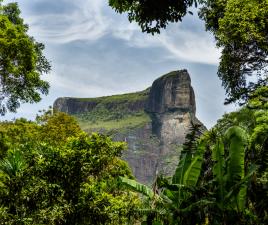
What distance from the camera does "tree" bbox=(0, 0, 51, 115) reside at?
20.1 metres

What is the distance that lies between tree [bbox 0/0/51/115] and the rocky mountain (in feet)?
432

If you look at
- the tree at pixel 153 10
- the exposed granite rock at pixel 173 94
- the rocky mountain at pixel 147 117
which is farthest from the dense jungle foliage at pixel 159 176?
the exposed granite rock at pixel 173 94

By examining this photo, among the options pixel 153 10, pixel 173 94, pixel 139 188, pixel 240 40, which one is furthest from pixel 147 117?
pixel 153 10

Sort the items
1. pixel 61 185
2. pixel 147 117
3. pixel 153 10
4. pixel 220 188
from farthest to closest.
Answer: pixel 147 117 → pixel 61 185 → pixel 220 188 → pixel 153 10

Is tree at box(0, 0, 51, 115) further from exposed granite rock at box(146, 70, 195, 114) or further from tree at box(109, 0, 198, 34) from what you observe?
exposed granite rock at box(146, 70, 195, 114)

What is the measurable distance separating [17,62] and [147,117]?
159 metres

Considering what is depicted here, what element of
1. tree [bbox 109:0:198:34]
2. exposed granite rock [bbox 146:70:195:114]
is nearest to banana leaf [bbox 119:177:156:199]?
tree [bbox 109:0:198:34]

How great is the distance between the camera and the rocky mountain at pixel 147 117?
163 meters

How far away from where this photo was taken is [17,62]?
21016mm

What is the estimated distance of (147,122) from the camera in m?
176

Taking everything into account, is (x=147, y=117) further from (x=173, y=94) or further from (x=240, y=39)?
(x=240, y=39)

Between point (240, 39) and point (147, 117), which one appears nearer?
point (240, 39)

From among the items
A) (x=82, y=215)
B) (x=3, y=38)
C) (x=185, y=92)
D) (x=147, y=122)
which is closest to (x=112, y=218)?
(x=82, y=215)

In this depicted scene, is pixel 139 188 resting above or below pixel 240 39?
below
